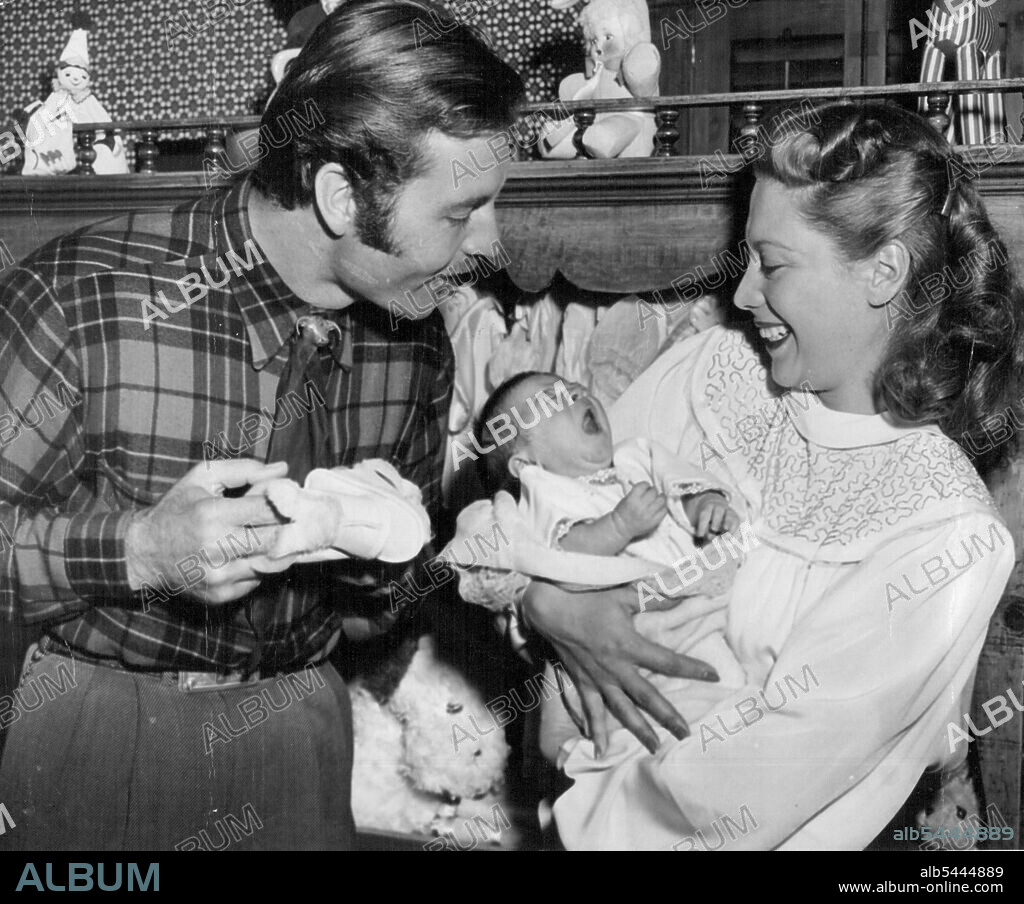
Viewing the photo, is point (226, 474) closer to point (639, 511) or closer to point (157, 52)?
point (639, 511)

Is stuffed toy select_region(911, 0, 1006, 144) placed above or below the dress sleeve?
above

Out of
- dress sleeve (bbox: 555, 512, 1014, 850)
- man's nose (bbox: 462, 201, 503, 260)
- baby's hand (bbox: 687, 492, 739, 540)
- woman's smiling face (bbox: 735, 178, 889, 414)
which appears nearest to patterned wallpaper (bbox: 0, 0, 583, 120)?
man's nose (bbox: 462, 201, 503, 260)

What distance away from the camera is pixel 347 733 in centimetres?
178

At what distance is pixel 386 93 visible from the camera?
1446 millimetres

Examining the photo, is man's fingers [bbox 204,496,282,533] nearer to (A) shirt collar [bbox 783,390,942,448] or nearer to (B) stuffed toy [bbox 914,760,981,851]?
(A) shirt collar [bbox 783,390,942,448]

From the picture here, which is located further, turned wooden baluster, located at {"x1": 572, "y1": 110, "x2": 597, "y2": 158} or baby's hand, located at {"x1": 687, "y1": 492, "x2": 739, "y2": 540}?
turned wooden baluster, located at {"x1": 572, "y1": 110, "x2": 597, "y2": 158}

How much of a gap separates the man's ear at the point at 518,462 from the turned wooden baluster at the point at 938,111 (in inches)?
26.0

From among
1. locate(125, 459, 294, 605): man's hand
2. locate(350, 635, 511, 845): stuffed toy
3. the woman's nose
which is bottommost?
locate(350, 635, 511, 845): stuffed toy

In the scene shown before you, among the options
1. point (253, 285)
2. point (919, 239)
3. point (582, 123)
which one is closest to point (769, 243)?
point (919, 239)

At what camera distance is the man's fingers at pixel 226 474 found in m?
1.44

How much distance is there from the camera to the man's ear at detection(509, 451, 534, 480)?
1495 millimetres

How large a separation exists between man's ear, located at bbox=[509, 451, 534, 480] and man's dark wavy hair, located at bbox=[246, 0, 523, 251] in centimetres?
33

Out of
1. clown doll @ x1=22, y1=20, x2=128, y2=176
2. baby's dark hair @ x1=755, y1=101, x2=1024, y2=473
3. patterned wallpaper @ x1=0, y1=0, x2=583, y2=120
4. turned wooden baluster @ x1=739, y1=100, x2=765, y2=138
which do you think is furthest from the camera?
patterned wallpaper @ x1=0, y1=0, x2=583, y2=120
